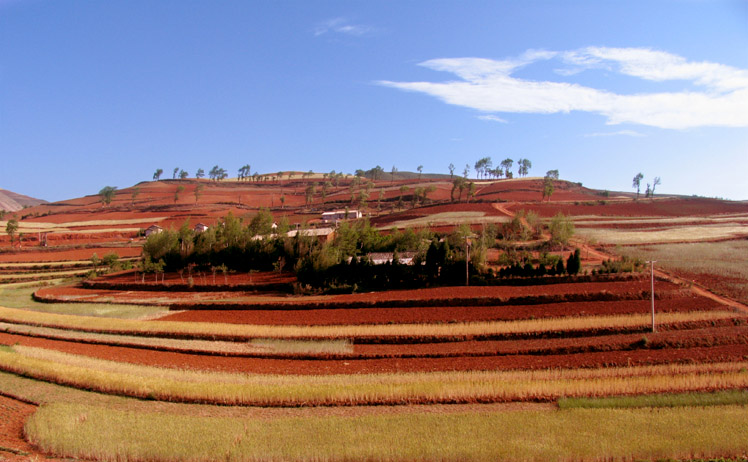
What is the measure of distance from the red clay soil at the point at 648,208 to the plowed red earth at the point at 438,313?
49609 mm

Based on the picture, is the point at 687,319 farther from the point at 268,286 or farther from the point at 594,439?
the point at 268,286

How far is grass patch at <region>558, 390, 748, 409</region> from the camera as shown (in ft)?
47.9

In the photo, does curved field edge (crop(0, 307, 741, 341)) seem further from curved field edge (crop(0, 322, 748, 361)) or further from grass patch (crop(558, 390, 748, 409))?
grass patch (crop(558, 390, 748, 409))

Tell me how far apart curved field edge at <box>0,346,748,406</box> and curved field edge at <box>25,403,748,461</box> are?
150 centimetres

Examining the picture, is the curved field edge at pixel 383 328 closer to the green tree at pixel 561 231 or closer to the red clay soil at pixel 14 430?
the red clay soil at pixel 14 430

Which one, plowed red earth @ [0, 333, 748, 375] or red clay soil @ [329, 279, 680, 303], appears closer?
plowed red earth @ [0, 333, 748, 375]

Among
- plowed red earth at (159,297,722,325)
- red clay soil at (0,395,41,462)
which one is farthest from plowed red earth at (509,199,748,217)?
red clay soil at (0,395,41,462)

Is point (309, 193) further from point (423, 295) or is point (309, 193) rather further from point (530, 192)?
point (423, 295)

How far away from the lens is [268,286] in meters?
37.4

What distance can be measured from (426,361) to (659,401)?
8.46 m

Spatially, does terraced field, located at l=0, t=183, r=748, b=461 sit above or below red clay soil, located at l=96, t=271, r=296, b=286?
below

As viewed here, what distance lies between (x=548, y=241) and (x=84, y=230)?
74915mm

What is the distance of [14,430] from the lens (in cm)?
1375

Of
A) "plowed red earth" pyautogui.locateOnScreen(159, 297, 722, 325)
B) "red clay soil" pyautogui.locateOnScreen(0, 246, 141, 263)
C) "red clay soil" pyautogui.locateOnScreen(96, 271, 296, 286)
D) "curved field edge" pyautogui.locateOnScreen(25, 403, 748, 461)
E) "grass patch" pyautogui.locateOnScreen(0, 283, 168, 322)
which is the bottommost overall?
"curved field edge" pyautogui.locateOnScreen(25, 403, 748, 461)
